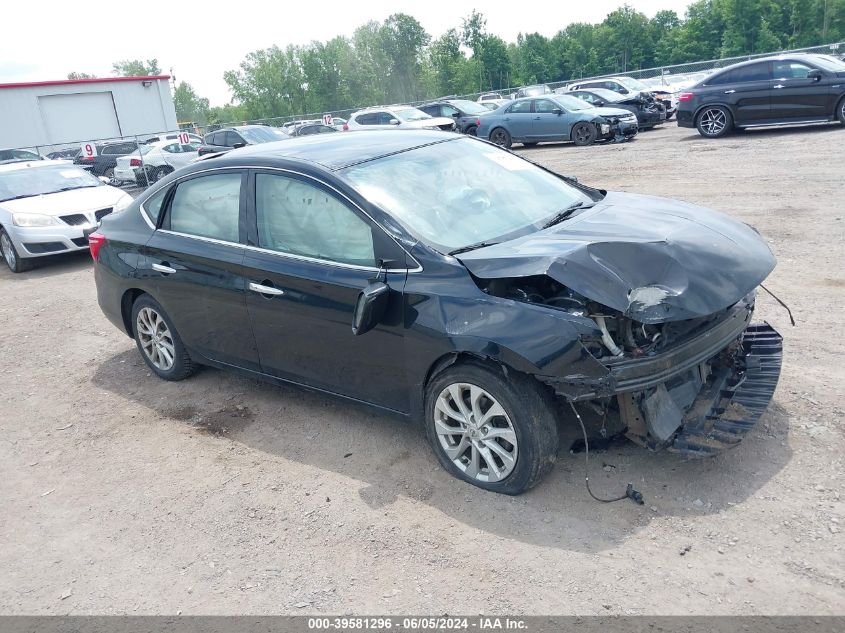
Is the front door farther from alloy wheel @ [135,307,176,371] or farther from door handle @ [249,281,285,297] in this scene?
alloy wheel @ [135,307,176,371]

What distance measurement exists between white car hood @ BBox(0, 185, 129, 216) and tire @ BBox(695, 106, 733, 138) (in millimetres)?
12687

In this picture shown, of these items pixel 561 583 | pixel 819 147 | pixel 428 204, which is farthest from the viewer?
pixel 819 147

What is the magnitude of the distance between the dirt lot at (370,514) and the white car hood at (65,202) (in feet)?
18.5

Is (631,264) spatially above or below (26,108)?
below

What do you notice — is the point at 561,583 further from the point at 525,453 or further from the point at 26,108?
the point at 26,108

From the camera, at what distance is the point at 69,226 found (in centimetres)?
1070

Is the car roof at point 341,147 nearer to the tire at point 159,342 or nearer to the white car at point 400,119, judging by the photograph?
the tire at point 159,342

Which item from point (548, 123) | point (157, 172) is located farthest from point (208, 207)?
point (157, 172)

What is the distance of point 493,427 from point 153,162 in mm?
20821

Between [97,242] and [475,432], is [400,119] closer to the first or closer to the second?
[97,242]

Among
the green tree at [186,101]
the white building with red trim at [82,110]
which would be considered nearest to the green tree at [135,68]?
the green tree at [186,101]

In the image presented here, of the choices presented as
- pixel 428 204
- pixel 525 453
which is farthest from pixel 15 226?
pixel 525 453

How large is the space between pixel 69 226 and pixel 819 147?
13002mm

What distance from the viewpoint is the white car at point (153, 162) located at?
21.9 m
